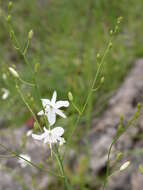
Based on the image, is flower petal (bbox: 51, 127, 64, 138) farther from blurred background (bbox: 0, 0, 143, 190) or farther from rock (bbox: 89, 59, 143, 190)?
blurred background (bbox: 0, 0, 143, 190)

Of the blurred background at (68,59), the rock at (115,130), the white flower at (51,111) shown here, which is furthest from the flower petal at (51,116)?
the blurred background at (68,59)

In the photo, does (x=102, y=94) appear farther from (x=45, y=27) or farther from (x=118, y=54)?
(x=45, y=27)

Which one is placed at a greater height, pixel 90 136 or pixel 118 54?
pixel 118 54

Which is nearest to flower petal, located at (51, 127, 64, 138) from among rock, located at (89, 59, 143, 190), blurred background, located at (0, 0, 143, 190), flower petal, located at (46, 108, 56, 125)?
flower petal, located at (46, 108, 56, 125)

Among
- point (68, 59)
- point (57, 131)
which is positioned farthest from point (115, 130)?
point (57, 131)

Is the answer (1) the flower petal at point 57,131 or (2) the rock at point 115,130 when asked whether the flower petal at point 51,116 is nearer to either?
(1) the flower petal at point 57,131

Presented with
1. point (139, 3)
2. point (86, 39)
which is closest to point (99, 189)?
point (86, 39)

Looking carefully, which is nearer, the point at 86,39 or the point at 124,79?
the point at 124,79

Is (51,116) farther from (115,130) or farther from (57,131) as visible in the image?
(115,130)
